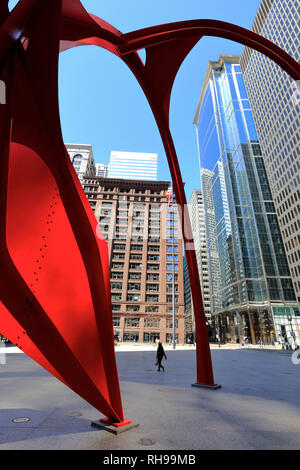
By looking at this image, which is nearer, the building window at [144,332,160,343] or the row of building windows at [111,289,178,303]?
the building window at [144,332,160,343]

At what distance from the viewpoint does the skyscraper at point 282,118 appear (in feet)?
172

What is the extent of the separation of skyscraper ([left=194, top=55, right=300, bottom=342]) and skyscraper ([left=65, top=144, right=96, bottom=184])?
54.2 m

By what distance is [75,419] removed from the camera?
5387mm

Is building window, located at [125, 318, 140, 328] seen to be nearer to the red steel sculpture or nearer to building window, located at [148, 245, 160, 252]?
building window, located at [148, 245, 160, 252]

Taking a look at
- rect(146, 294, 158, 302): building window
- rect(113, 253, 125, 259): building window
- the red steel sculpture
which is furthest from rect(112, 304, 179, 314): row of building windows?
the red steel sculpture

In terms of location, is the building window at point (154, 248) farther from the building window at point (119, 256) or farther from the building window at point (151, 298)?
the building window at point (151, 298)

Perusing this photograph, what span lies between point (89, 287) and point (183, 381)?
308 inches

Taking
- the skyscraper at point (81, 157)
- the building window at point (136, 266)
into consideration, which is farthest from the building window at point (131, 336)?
the skyscraper at point (81, 157)

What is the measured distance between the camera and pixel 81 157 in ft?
371

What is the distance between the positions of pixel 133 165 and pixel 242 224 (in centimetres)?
7984

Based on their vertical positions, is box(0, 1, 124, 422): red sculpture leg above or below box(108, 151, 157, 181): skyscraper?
below

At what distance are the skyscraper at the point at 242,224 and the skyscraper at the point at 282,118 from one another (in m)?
8.23

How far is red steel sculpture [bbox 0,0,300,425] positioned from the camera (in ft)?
13.1
